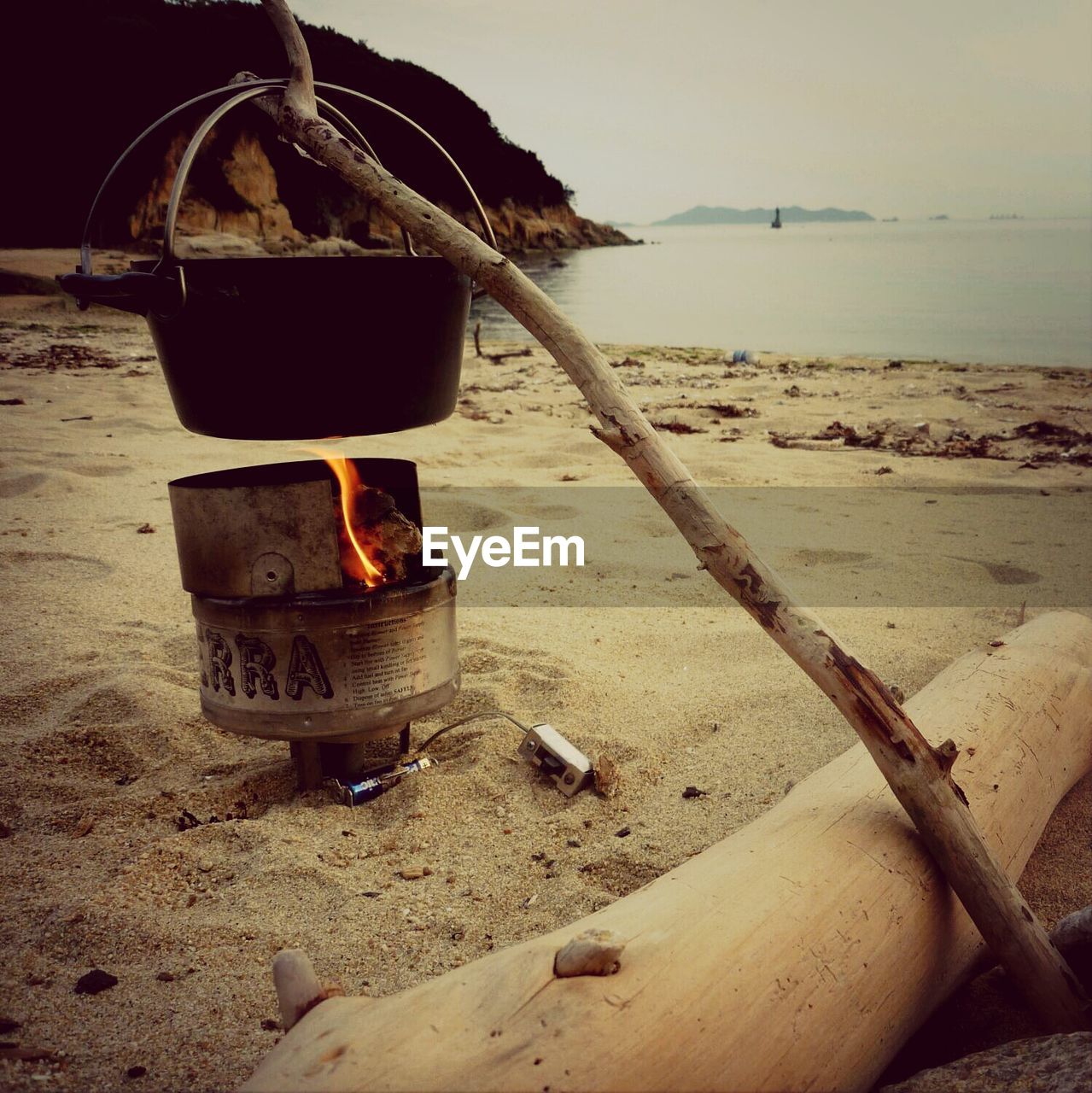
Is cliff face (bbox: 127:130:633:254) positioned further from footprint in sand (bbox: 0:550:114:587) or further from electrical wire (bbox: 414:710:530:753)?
electrical wire (bbox: 414:710:530:753)

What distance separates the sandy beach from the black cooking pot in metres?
1.01

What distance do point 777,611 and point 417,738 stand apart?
143 centimetres

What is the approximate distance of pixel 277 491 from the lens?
2197mm

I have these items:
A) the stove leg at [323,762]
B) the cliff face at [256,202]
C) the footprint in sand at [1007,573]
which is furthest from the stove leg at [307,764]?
the cliff face at [256,202]

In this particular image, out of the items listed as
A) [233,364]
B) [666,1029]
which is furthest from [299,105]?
[666,1029]

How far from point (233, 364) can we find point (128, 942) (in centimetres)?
121

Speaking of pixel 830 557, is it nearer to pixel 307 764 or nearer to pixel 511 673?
pixel 511 673

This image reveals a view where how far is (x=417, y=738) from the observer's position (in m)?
2.86

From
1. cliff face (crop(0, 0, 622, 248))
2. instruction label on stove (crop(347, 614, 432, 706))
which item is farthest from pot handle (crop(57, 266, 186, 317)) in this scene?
cliff face (crop(0, 0, 622, 248))

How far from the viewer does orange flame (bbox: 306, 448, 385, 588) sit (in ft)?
7.70

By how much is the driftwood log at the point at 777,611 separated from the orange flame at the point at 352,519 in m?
0.65

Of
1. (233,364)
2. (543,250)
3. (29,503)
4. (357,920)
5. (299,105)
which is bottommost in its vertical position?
(357,920)

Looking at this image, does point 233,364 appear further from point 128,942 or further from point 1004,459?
point 1004,459

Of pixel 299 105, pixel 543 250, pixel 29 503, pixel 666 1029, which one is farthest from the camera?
pixel 543 250
